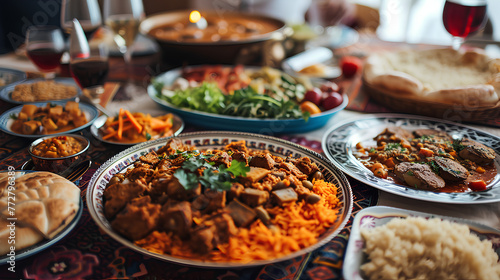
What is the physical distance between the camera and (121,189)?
160cm

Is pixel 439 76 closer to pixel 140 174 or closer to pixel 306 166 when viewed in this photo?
pixel 306 166

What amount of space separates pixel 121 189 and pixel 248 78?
2069mm

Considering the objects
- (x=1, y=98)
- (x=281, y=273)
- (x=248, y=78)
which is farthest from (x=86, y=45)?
(x=281, y=273)

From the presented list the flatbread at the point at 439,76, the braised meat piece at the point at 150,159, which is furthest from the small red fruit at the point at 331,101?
the braised meat piece at the point at 150,159

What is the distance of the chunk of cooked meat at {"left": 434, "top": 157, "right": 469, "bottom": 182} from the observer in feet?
6.17

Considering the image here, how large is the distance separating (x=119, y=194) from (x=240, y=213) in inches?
21.5

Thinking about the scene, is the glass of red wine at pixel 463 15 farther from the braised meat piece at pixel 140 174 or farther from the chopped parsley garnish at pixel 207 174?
the braised meat piece at pixel 140 174

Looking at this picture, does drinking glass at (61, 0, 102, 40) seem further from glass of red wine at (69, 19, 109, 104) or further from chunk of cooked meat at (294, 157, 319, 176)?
chunk of cooked meat at (294, 157, 319, 176)

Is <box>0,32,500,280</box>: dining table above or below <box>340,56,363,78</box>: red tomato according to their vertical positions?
below

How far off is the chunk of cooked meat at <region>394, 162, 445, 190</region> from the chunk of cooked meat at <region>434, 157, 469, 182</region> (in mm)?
43

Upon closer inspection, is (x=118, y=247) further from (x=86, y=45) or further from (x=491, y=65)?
(x=491, y=65)

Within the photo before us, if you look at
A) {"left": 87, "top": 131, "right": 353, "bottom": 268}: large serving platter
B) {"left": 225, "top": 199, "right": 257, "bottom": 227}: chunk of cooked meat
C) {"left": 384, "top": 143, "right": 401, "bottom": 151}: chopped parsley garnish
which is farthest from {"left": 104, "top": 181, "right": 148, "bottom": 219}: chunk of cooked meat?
{"left": 384, "top": 143, "right": 401, "bottom": 151}: chopped parsley garnish

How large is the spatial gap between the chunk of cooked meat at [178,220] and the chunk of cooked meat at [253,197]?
25 cm

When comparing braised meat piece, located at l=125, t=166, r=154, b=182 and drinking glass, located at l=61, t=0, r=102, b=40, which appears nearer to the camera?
braised meat piece, located at l=125, t=166, r=154, b=182
